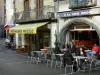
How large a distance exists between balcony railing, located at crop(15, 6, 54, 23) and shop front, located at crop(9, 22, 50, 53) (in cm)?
61

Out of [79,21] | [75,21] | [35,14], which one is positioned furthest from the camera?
[35,14]

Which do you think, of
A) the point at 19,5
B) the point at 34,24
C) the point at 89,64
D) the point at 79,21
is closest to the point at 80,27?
the point at 79,21

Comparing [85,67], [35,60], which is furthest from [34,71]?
[35,60]

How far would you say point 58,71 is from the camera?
16.3 m

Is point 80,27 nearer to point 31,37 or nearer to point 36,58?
point 36,58

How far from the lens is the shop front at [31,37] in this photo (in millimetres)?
26019

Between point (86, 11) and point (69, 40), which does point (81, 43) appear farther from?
point (86, 11)

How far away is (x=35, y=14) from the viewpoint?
27375 mm

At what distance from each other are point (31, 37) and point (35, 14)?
4.52m

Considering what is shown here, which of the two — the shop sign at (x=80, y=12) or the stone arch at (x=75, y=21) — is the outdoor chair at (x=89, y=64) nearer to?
the stone arch at (x=75, y=21)

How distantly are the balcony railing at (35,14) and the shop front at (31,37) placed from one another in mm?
606

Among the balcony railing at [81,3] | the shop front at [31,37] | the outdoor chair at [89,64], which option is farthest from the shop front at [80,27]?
the outdoor chair at [89,64]

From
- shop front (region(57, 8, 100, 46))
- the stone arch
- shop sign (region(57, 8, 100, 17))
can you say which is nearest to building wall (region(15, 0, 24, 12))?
shop front (region(57, 8, 100, 46))

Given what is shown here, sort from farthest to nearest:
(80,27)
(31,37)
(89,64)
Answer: (31,37) → (80,27) → (89,64)
